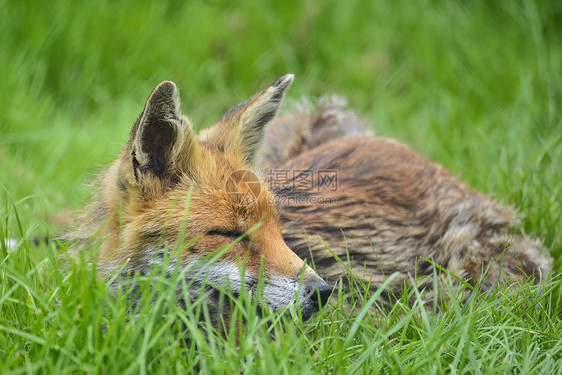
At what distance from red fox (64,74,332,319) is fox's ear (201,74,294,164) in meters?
0.29

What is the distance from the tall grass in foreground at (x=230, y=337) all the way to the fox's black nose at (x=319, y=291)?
10cm

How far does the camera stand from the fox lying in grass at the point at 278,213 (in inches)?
138

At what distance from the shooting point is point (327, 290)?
3459mm

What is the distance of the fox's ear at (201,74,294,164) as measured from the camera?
411cm

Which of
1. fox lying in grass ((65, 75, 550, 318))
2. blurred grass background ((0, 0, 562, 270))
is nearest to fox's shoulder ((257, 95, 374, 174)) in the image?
fox lying in grass ((65, 75, 550, 318))

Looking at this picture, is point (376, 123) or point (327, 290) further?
point (376, 123)

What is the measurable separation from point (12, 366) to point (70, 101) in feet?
17.5

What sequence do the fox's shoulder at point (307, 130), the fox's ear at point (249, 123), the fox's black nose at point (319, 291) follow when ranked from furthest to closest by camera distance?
the fox's shoulder at point (307, 130) → the fox's ear at point (249, 123) → the fox's black nose at point (319, 291)

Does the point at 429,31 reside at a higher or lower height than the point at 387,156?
higher

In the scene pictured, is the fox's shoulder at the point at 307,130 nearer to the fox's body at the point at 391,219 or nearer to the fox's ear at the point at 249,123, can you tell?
the fox's body at the point at 391,219

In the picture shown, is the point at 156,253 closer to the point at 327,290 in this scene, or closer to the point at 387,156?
the point at 327,290

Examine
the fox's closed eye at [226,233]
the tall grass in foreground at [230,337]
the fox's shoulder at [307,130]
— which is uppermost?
the fox's shoulder at [307,130]

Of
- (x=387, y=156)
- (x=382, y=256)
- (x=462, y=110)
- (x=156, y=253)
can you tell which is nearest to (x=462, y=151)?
(x=462, y=110)

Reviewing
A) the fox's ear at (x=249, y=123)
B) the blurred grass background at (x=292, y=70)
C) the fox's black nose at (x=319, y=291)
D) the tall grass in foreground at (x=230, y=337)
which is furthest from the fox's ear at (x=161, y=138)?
the blurred grass background at (x=292, y=70)
